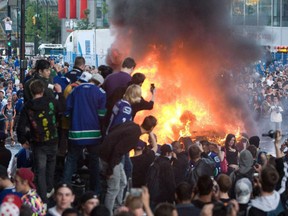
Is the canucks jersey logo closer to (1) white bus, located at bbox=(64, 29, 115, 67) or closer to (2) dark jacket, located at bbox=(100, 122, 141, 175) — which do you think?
(2) dark jacket, located at bbox=(100, 122, 141, 175)

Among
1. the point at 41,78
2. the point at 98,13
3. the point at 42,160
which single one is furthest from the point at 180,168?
the point at 98,13

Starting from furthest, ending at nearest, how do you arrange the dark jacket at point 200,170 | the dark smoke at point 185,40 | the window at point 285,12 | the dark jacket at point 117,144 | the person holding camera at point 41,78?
the window at point 285,12, the dark smoke at point 185,40, the person holding camera at point 41,78, the dark jacket at point 200,170, the dark jacket at point 117,144

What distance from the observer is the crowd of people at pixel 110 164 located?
27.8 ft

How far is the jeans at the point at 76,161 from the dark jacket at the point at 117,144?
0.72 metres

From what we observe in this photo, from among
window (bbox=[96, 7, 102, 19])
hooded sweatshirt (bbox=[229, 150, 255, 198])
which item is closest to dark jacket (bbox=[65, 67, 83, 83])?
hooded sweatshirt (bbox=[229, 150, 255, 198])

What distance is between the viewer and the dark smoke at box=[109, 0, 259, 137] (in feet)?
62.7

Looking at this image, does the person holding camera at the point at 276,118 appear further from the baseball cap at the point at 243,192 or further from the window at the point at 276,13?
the window at the point at 276,13

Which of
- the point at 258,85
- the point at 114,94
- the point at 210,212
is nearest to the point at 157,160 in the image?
the point at 114,94

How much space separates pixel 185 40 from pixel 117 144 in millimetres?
10251

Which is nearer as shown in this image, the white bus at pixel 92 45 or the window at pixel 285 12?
the white bus at pixel 92 45

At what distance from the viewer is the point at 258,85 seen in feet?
106

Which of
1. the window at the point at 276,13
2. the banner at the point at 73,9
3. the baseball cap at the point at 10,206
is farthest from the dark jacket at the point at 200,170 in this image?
the banner at the point at 73,9

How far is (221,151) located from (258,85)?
2056 centimetres

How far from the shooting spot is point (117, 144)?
372 inches
